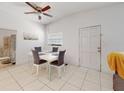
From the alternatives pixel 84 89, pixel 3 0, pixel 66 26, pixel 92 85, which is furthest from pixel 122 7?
pixel 3 0

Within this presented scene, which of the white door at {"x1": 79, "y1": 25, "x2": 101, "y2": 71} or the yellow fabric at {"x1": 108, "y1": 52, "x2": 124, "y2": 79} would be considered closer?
the yellow fabric at {"x1": 108, "y1": 52, "x2": 124, "y2": 79}

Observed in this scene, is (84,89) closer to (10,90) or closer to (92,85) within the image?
(92,85)

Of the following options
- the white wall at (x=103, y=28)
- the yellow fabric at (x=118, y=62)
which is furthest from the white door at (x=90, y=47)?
the yellow fabric at (x=118, y=62)

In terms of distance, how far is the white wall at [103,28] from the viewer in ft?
9.23

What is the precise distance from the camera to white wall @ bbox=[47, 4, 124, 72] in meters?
2.81

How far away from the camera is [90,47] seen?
3.55 meters

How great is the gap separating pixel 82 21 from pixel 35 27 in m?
2.81

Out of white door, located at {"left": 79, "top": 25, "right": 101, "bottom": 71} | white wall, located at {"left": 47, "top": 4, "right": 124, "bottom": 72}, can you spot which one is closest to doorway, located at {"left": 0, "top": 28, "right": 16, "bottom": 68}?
white wall, located at {"left": 47, "top": 4, "right": 124, "bottom": 72}

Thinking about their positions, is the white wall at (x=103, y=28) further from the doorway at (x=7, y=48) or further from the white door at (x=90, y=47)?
the doorway at (x=7, y=48)

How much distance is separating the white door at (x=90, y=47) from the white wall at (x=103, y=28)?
19 cm

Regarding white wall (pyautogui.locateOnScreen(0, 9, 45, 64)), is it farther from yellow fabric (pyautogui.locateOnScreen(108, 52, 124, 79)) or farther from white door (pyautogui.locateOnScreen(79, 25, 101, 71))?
yellow fabric (pyautogui.locateOnScreen(108, 52, 124, 79))

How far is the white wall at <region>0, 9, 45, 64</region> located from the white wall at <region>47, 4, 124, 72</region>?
1841 millimetres

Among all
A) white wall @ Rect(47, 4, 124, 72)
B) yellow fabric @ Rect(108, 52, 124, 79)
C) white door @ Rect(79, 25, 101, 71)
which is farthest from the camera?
white door @ Rect(79, 25, 101, 71)

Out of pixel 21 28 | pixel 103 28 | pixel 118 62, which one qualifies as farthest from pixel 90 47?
pixel 21 28
